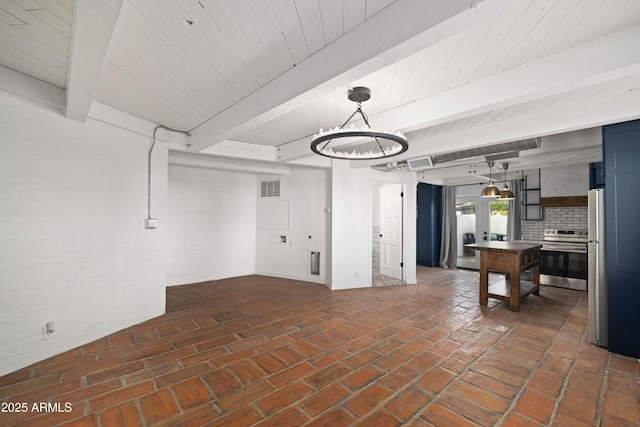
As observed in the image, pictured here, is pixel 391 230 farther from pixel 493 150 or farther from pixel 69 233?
pixel 69 233

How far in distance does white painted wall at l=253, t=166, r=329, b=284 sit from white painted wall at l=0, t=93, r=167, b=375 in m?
2.63

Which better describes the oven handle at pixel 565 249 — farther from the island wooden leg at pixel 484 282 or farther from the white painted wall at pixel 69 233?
the white painted wall at pixel 69 233

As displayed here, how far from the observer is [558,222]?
5.88 metres

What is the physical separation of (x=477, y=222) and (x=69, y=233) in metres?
8.13

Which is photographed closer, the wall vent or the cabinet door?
the cabinet door

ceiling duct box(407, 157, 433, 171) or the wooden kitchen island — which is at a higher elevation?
ceiling duct box(407, 157, 433, 171)

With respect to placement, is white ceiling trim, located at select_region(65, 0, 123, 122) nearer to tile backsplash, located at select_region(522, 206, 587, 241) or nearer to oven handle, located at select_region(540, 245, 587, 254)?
oven handle, located at select_region(540, 245, 587, 254)

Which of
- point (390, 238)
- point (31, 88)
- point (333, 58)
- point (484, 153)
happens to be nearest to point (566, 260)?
point (390, 238)

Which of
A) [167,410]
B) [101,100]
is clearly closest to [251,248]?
[101,100]

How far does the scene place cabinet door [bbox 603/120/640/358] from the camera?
2.61 metres

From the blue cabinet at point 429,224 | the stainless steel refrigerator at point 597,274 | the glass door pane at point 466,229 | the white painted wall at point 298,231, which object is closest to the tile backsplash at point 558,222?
the glass door pane at point 466,229

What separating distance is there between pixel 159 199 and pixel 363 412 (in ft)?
11.1

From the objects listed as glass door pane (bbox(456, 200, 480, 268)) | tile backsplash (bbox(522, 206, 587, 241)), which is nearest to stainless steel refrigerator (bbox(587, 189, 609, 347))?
tile backsplash (bbox(522, 206, 587, 241))

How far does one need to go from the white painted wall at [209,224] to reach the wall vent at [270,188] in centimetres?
21
